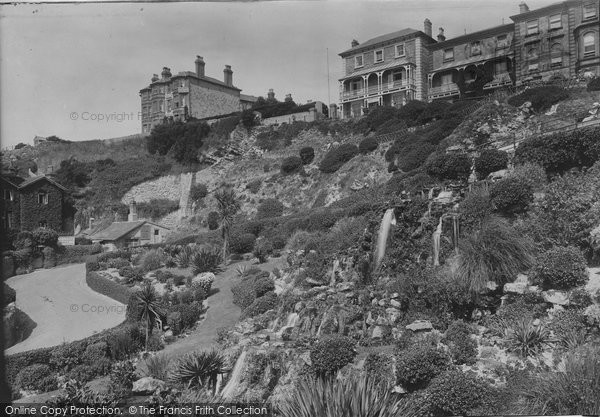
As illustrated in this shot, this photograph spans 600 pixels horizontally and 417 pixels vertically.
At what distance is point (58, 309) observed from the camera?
20.0 meters

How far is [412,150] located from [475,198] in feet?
58.0

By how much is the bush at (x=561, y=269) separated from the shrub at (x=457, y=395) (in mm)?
2849

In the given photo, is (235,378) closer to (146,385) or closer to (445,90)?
(146,385)

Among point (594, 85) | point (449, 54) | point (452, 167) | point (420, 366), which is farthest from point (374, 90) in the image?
point (420, 366)

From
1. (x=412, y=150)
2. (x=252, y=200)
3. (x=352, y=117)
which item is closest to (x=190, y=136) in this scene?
(x=252, y=200)

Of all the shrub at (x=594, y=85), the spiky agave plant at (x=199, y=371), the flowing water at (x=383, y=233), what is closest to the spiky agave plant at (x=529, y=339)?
the flowing water at (x=383, y=233)

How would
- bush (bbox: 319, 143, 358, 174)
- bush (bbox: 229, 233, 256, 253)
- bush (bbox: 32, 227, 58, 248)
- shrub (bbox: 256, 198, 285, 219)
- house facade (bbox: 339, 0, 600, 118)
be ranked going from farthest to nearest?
bush (bbox: 319, 143, 358, 174) → shrub (bbox: 256, 198, 285, 219) → house facade (bbox: 339, 0, 600, 118) → bush (bbox: 229, 233, 256, 253) → bush (bbox: 32, 227, 58, 248)

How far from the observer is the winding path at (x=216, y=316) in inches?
706

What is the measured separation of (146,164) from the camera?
4688 cm

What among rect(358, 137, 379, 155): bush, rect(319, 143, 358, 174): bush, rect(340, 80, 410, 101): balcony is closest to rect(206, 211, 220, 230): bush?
rect(319, 143, 358, 174): bush

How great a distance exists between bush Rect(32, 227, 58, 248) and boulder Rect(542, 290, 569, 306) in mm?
19625

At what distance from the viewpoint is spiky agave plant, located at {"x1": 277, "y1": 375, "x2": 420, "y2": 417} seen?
316 inches

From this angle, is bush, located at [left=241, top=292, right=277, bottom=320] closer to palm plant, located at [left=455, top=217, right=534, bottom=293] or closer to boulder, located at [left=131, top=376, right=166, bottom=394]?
boulder, located at [left=131, top=376, right=166, bottom=394]

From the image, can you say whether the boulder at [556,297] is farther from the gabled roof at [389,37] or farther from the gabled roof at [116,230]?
the gabled roof at [389,37]
